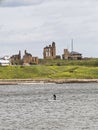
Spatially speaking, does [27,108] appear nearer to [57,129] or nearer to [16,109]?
[16,109]

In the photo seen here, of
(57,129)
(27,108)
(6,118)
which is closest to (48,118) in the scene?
(6,118)

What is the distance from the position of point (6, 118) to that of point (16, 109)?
13.3 metres

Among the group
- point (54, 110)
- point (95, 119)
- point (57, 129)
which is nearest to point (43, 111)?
point (54, 110)

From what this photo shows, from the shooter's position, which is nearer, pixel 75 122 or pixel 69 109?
pixel 75 122

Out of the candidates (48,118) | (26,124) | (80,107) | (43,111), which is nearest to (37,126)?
(26,124)

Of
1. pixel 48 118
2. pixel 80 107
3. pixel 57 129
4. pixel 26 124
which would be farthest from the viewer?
pixel 80 107

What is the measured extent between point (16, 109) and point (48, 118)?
1450cm

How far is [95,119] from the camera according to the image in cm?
7469

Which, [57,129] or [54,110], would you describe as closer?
[57,129]

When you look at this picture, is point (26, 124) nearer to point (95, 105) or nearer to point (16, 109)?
point (16, 109)

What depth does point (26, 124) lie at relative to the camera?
235 feet

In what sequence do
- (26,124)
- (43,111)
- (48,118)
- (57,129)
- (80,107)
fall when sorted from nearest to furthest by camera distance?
(57,129) → (26,124) → (48,118) → (43,111) → (80,107)

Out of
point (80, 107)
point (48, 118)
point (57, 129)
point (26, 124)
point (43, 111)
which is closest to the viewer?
point (57, 129)

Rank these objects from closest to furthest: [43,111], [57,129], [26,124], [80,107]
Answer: [57,129], [26,124], [43,111], [80,107]
